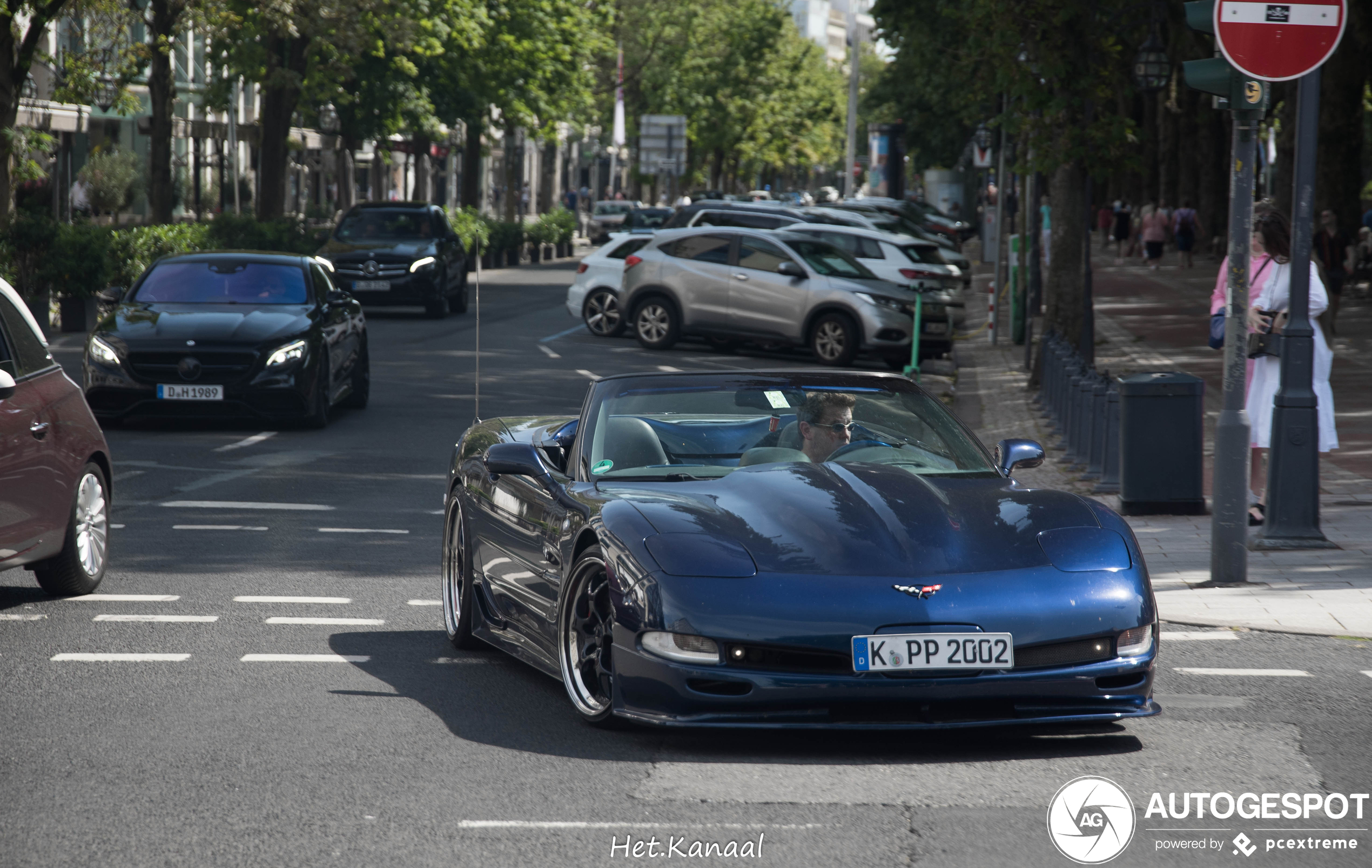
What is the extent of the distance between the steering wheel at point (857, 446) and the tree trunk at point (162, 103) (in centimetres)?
2599

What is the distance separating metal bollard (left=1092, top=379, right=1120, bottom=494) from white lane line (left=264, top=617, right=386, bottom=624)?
6.18 meters

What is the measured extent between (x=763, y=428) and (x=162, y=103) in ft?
87.9

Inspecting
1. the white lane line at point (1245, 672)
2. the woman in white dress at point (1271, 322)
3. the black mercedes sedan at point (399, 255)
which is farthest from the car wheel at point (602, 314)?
the white lane line at point (1245, 672)

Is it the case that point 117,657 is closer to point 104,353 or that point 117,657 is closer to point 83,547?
point 83,547

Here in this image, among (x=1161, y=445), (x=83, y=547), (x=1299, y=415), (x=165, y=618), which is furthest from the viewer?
(x=1161, y=445)

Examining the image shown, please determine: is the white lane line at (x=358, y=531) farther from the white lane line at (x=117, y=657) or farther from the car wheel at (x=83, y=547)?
the white lane line at (x=117, y=657)

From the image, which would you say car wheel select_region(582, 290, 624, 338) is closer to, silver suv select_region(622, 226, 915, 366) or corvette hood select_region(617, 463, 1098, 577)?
silver suv select_region(622, 226, 915, 366)

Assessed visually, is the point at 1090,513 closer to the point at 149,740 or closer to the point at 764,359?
the point at 149,740

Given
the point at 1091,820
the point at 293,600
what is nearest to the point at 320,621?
the point at 293,600

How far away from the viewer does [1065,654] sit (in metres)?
5.63

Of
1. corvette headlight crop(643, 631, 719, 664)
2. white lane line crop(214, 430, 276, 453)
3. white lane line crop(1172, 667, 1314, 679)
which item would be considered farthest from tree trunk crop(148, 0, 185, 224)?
corvette headlight crop(643, 631, 719, 664)

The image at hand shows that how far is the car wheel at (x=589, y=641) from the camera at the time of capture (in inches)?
234

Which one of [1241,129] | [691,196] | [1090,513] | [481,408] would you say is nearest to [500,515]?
[1090,513]

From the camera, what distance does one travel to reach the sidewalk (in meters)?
8.50
